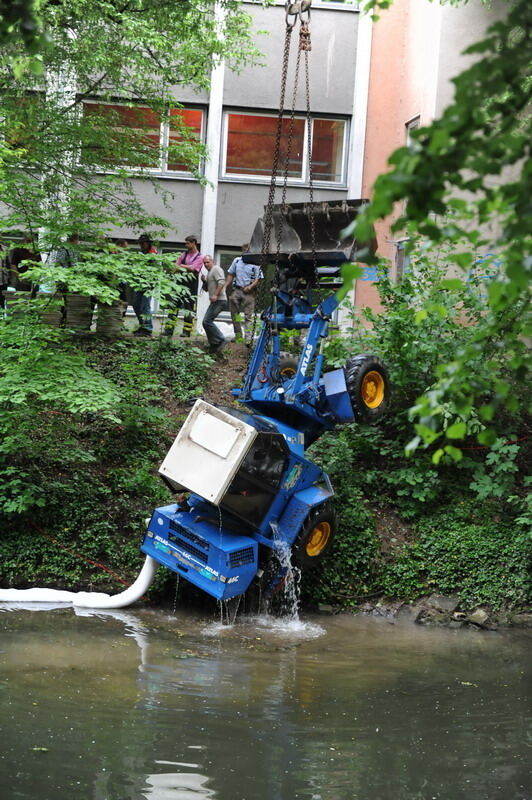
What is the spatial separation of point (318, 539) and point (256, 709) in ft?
11.6

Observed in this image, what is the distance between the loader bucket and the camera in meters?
10.6

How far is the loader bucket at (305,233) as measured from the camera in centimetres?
1059

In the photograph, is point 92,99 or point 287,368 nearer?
point 287,368

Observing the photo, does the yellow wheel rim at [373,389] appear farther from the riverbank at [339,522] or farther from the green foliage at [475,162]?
the green foliage at [475,162]

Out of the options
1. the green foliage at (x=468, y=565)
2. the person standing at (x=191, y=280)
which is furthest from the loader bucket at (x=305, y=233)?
the person standing at (x=191, y=280)

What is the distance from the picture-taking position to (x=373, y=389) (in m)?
10.8

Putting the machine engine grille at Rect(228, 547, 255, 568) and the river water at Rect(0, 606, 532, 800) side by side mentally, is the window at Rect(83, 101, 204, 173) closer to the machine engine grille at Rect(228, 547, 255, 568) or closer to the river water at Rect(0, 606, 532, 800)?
the machine engine grille at Rect(228, 547, 255, 568)

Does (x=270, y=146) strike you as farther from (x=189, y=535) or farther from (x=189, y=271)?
(x=189, y=535)

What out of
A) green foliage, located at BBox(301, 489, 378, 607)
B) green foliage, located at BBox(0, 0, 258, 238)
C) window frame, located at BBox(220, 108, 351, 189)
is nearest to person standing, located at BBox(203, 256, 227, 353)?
green foliage, located at BBox(0, 0, 258, 238)

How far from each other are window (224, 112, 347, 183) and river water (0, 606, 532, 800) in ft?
47.1

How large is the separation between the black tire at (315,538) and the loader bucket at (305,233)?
9.14ft

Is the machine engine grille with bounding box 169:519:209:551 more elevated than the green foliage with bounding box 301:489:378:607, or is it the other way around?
the machine engine grille with bounding box 169:519:209:551

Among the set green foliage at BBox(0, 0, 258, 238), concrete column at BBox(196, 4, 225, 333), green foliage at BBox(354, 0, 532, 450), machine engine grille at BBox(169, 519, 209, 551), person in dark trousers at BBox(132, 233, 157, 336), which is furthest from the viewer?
concrete column at BBox(196, 4, 225, 333)

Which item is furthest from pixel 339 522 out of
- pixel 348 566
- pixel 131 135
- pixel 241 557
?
pixel 131 135
